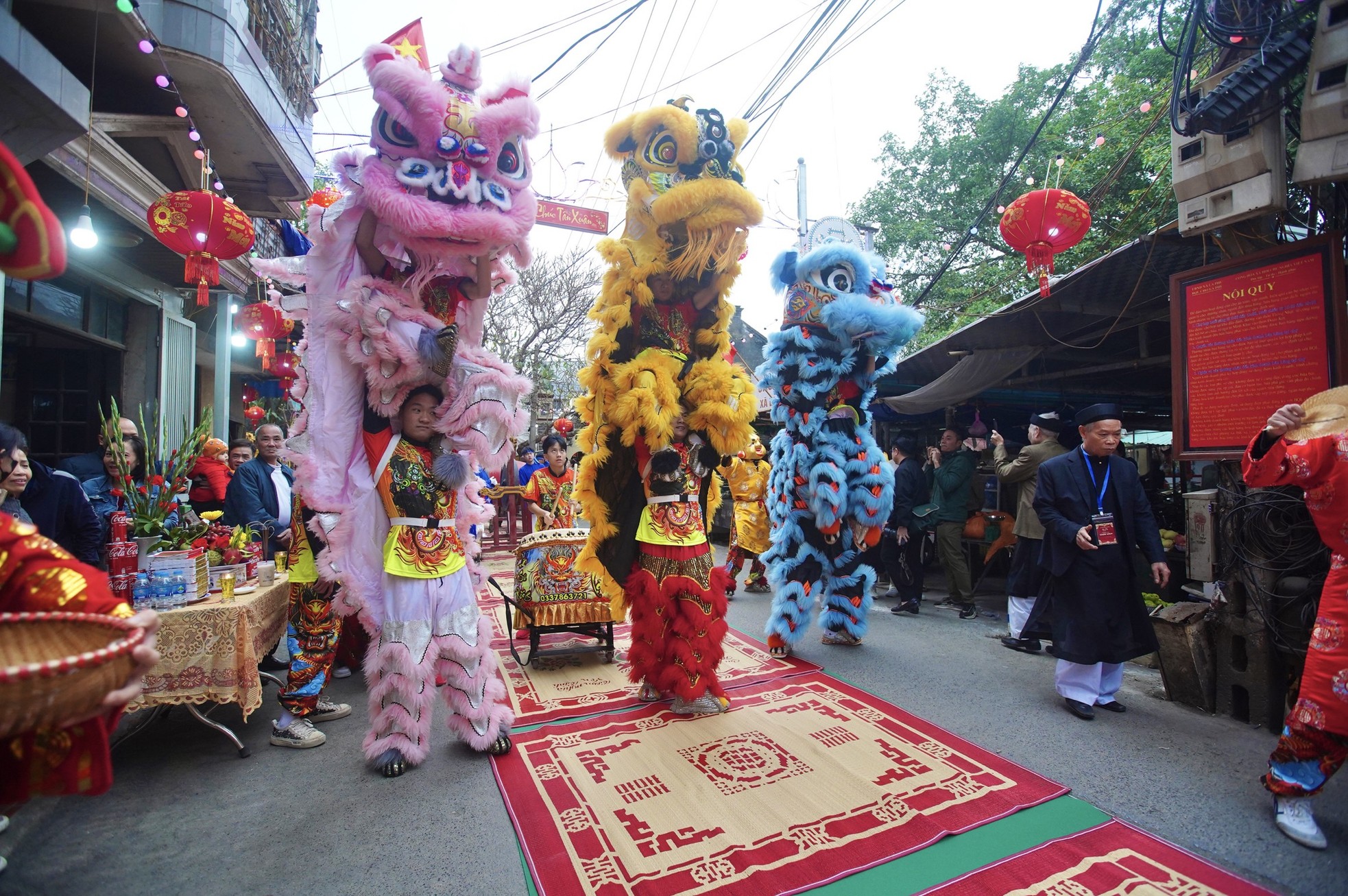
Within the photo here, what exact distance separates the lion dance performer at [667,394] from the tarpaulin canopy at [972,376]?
3.96 m

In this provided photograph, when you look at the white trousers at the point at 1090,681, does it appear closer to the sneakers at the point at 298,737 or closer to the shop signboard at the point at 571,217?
the sneakers at the point at 298,737

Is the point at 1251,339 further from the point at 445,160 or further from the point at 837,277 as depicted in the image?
the point at 445,160

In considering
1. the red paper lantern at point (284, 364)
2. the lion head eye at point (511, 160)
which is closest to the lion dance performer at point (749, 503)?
the lion head eye at point (511, 160)

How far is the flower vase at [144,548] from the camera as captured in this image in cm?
268

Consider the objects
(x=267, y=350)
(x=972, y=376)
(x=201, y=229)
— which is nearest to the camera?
(x=201, y=229)

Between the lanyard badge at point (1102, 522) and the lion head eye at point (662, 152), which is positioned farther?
the lanyard badge at point (1102, 522)

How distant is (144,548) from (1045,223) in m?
6.39

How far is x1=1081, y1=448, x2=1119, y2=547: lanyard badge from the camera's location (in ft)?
10.9

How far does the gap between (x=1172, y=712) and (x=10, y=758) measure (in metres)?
4.56

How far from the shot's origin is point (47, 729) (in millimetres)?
1056

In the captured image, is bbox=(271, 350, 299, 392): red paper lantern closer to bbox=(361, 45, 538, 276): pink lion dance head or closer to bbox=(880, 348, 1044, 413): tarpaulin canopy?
bbox=(361, 45, 538, 276): pink lion dance head

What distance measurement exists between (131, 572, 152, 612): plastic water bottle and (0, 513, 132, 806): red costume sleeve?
6.06 ft

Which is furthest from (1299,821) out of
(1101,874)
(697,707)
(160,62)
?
(160,62)

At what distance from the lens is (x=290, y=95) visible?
916 centimetres
